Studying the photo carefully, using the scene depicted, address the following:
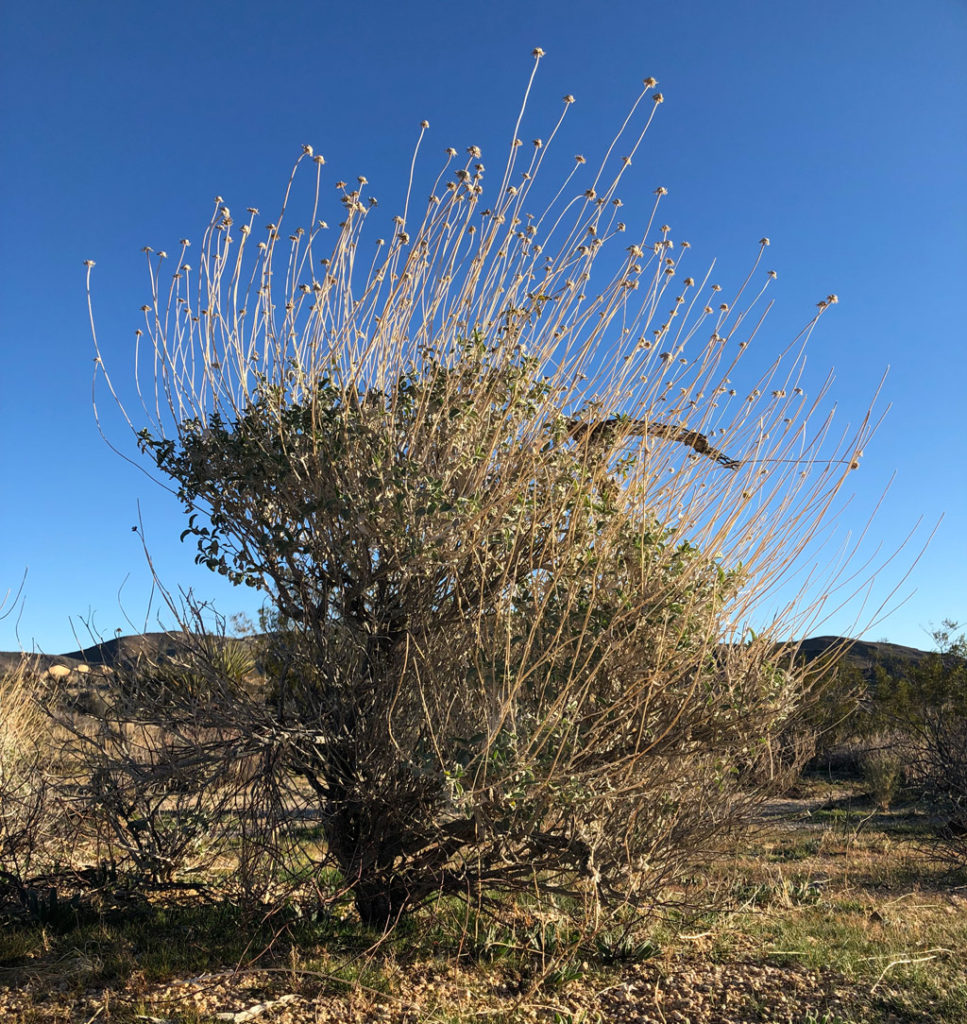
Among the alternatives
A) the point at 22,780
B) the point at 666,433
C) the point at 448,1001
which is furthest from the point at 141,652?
the point at 666,433

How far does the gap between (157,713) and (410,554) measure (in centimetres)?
198

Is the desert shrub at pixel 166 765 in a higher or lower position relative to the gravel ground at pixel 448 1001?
higher

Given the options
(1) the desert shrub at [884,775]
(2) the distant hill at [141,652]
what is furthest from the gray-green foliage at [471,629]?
(1) the desert shrub at [884,775]

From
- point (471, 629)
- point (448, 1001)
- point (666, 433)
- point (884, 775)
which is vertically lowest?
point (884, 775)

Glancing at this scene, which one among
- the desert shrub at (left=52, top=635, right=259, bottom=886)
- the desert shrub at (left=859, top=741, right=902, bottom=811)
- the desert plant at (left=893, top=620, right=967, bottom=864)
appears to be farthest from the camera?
the desert shrub at (left=859, top=741, right=902, bottom=811)

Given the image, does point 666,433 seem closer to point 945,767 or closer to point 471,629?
point 471,629

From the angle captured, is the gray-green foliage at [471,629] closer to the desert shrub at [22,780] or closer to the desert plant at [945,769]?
the desert shrub at [22,780]

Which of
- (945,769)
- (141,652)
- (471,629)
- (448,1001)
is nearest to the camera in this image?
(448,1001)

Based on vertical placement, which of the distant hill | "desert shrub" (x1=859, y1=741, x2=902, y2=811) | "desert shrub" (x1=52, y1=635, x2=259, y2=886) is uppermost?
the distant hill

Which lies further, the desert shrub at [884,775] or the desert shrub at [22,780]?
the desert shrub at [884,775]

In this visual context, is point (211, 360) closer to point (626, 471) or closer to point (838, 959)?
point (626, 471)

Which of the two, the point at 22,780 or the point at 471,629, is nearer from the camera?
the point at 471,629

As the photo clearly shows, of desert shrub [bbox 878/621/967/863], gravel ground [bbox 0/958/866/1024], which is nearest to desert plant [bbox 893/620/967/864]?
desert shrub [bbox 878/621/967/863]

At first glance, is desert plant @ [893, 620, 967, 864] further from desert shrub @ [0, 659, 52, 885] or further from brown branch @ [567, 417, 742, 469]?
desert shrub @ [0, 659, 52, 885]
